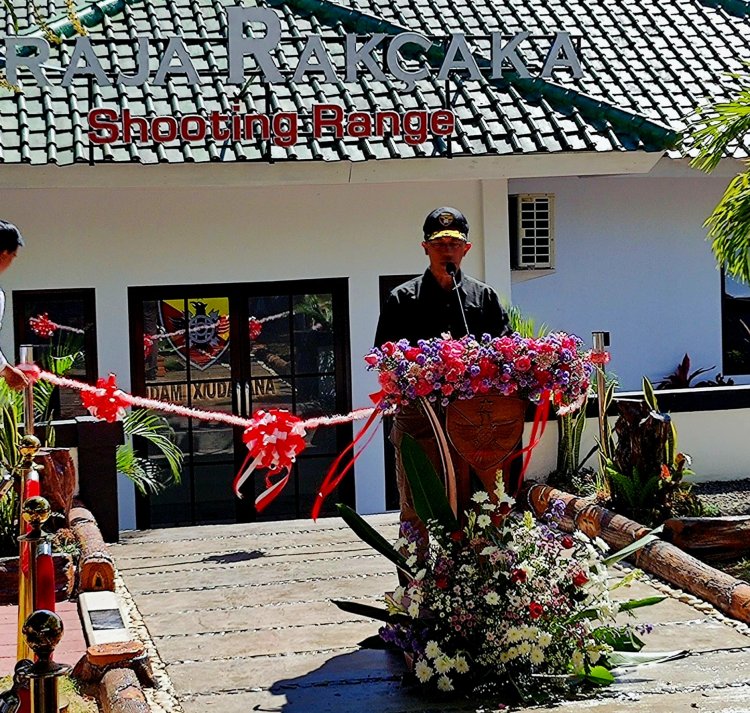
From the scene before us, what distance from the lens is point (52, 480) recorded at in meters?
8.00

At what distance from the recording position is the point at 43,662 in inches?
131

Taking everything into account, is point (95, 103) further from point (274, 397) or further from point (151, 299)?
point (274, 397)

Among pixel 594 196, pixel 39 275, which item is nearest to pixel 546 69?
pixel 594 196

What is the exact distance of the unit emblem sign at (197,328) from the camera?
38.7 feet

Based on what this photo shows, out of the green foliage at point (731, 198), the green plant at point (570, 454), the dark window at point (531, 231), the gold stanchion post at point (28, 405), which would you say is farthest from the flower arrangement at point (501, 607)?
the dark window at point (531, 231)

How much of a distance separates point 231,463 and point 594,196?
453 cm

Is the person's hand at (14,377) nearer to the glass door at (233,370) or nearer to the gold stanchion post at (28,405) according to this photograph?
the gold stanchion post at (28,405)

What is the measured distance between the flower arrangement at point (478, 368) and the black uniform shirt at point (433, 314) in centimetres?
75

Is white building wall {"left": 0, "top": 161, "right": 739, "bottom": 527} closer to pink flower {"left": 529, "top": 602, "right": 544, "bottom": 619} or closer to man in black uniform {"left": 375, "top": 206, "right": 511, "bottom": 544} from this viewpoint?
man in black uniform {"left": 375, "top": 206, "right": 511, "bottom": 544}

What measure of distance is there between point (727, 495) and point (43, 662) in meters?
6.93

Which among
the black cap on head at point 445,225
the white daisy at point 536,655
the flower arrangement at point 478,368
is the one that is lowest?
the white daisy at point 536,655

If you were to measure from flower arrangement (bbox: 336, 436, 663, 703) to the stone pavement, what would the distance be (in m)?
0.15

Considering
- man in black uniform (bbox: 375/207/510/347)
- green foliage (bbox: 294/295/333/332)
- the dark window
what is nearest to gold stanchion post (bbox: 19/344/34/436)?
man in black uniform (bbox: 375/207/510/347)

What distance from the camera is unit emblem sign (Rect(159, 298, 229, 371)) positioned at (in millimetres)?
11797
